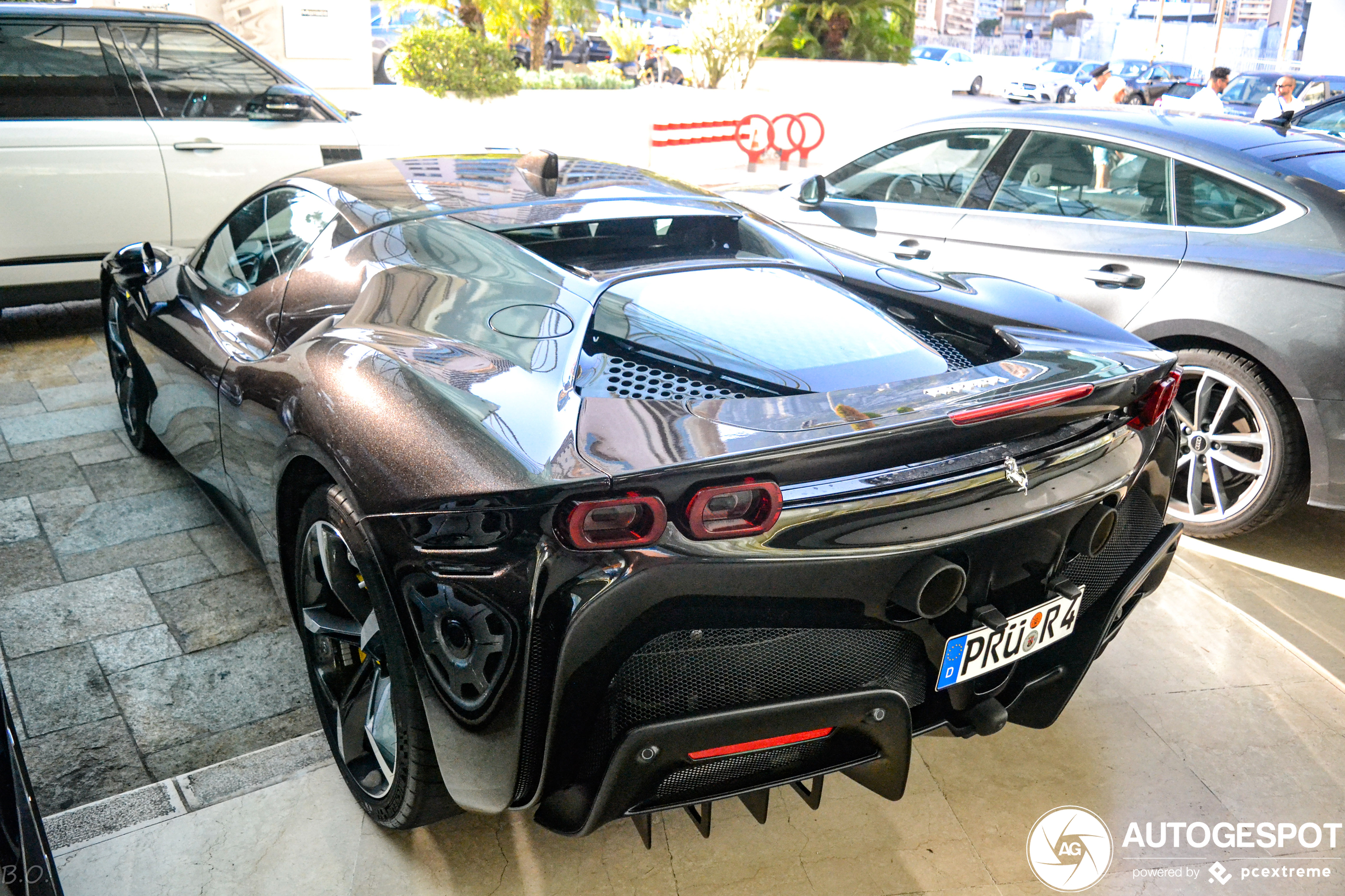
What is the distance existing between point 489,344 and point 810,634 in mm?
858

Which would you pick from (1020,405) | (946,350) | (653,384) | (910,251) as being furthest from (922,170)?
(653,384)

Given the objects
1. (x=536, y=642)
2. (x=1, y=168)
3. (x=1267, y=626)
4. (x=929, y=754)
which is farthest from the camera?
(x=1, y=168)

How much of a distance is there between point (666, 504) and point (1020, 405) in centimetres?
72

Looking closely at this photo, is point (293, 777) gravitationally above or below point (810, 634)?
below

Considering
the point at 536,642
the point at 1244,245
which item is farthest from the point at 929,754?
the point at 1244,245

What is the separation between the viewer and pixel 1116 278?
3.96 m

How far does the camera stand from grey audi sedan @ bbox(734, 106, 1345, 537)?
3.52m

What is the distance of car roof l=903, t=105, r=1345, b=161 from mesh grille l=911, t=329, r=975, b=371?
7.22ft

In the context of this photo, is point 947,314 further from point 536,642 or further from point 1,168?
point 1,168

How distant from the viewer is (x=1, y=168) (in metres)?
5.30

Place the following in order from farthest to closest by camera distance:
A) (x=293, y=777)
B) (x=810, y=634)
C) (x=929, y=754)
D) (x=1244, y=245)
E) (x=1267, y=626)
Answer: (x=1244, y=245)
(x=1267, y=626)
(x=929, y=754)
(x=293, y=777)
(x=810, y=634)

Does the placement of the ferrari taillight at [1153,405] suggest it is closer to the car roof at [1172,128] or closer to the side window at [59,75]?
the car roof at [1172,128]

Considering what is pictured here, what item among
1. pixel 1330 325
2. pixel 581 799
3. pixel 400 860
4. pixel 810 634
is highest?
pixel 1330 325

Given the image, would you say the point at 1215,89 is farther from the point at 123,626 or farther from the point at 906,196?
the point at 123,626
